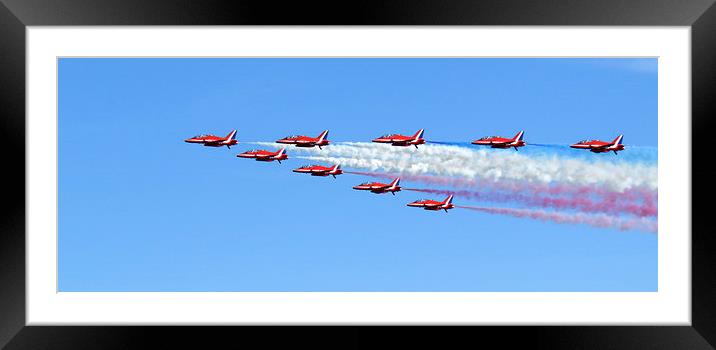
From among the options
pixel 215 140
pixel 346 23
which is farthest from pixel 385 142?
pixel 346 23

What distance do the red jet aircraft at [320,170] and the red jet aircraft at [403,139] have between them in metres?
1.19

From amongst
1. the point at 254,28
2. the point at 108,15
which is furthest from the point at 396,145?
the point at 108,15

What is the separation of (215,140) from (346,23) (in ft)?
15.7

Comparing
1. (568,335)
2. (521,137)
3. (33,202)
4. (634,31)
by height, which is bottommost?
(568,335)

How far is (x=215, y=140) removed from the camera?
14406mm

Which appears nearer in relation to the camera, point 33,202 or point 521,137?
point 33,202

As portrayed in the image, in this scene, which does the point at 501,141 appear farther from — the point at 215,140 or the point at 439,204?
the point at 215,140

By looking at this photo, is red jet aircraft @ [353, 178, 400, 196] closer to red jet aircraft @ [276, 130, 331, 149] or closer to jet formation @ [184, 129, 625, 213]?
jet formation @ [184, 129, 625, 213]

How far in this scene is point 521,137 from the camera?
14391 millimetres

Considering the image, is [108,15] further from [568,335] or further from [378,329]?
[568,335]

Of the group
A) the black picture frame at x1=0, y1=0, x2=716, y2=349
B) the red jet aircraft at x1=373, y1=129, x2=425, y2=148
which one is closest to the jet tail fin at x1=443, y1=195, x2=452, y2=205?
the red jet aircraft at x1=373, y1=129, x2=425, y2=148

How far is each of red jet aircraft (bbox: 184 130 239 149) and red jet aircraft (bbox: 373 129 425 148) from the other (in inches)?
91.8

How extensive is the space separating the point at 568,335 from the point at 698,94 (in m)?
3.02

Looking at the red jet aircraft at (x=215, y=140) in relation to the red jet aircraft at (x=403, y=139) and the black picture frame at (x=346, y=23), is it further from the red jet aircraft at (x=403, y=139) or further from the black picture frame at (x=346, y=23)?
the black picture frame at (x=346, y=23)
